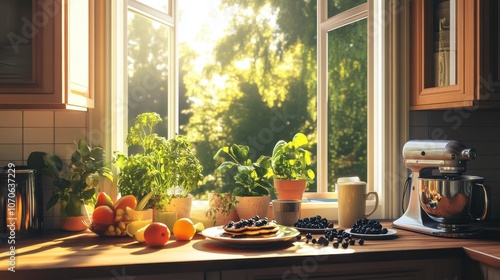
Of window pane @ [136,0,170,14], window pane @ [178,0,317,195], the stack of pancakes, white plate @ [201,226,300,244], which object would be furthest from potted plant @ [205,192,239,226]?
window pane @ [178,0,317,195]

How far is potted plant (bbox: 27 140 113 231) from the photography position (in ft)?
7.09

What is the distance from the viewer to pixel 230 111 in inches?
471

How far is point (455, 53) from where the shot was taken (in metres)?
2.23

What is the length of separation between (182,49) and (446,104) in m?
9.68

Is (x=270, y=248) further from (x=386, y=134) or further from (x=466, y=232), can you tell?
(x=386, y=134)

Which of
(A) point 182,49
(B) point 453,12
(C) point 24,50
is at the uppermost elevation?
(A) point 182,49

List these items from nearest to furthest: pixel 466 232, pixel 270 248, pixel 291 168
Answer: pixel 270 248, pixel 466 232, pixel 291 168

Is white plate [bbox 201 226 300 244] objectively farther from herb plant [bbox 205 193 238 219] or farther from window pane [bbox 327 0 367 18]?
window pane [bbox 327 0 367 18]

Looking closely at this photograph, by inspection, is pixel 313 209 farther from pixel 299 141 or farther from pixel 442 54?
pixel 442 54

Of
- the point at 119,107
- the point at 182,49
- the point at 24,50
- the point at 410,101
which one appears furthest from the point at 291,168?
the point at 182,49

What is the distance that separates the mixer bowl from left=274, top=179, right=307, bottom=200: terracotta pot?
525 mm

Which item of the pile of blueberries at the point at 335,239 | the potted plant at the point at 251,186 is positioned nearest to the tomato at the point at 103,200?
the potted plant at the point at 251,186

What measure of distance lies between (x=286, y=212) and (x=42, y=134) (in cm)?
105

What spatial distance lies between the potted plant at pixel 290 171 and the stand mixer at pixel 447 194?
0.49 meters
